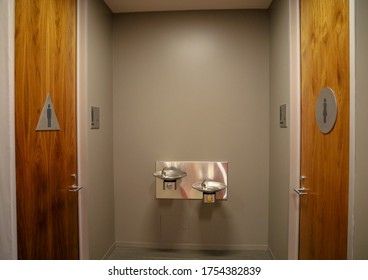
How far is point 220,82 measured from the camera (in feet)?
7.29

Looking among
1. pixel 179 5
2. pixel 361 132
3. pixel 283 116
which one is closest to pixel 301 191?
pixel 283 116

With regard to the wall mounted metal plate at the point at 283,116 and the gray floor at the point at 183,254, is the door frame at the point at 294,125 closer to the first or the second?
the wall mounted metal plate at the point at 283,116

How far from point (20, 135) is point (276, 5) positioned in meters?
2.13

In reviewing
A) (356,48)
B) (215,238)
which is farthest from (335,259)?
(215,238)

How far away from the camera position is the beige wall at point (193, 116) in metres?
2.21

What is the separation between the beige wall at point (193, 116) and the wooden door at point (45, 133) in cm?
65

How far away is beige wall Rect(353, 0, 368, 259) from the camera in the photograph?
37.7 inches

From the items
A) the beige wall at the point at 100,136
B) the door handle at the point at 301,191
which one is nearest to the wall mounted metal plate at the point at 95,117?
the beige wall at the point at 100,136

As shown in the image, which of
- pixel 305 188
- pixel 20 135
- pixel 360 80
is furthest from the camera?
pixel 305 188

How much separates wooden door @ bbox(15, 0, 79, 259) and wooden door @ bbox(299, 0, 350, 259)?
1581mm

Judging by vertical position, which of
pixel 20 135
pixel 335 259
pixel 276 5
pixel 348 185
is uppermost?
pixel 276 5

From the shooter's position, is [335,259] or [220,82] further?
[220,82]

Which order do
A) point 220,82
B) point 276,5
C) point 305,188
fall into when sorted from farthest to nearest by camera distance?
point 220,82 < point 276,5 < point 305,188
